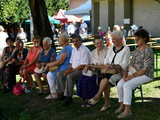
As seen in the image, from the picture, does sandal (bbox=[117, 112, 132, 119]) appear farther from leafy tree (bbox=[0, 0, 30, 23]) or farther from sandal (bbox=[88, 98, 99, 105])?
leafy tree (bbox=[0, 0, 30, 23])

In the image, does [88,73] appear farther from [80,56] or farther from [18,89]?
[18,89]

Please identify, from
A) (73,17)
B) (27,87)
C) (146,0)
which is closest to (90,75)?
(27,87)

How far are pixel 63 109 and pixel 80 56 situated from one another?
Answer: 106cm

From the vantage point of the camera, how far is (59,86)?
27.3 ft

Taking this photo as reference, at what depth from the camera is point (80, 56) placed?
783 cm

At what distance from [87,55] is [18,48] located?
2.71 metres

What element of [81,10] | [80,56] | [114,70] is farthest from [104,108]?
[81,10]

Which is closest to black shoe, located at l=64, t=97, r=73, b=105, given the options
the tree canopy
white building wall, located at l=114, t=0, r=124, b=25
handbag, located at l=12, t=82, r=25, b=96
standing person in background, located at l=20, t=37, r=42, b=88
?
standing person in background, located at l=20, t=37, r=42, b=88

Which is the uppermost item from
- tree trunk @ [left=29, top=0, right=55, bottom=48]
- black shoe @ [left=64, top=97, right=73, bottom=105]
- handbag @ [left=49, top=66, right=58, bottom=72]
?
tree trunk @ [left=29, top=0, right=55, bottom=48]

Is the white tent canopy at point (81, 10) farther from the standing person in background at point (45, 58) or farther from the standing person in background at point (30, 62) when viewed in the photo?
the standing person in background at point (45, 58)

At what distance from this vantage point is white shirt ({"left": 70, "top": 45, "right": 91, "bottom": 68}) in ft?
25.6

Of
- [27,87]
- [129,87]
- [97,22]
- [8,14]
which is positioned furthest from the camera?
[8,14]

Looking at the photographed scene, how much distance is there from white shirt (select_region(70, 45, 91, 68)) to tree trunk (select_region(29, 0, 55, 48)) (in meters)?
3.20

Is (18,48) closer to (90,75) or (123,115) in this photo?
(90,75)
